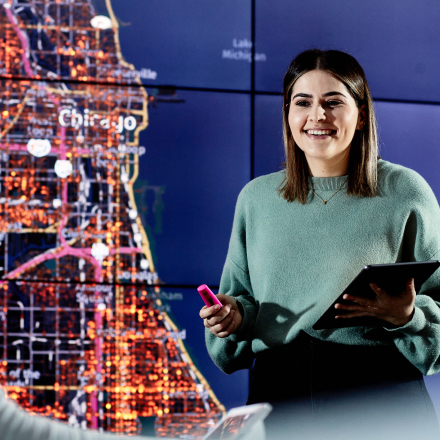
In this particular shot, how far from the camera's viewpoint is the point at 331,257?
1.25 m

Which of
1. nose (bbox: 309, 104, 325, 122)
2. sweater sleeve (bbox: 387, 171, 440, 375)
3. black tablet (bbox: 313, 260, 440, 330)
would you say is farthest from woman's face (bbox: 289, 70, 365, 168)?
black tablet (bbox: 313, 260, 440, 330)

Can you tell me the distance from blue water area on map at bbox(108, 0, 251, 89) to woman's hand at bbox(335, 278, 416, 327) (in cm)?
136

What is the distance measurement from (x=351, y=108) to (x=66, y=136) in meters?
1.22

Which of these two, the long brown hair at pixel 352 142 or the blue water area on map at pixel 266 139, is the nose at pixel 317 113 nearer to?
the long brown hair at pixel 352 142

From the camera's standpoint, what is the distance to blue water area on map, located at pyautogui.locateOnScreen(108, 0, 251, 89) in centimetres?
217

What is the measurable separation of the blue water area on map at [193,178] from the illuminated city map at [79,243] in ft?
0.20

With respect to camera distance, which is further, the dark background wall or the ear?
the dark background wall

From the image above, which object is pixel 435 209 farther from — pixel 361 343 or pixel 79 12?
pixel 79 12

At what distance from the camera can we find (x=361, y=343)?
1179 millimetres

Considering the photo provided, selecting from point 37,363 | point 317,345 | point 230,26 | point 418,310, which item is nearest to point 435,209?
point 418,310

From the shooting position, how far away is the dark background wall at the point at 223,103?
2.15 m

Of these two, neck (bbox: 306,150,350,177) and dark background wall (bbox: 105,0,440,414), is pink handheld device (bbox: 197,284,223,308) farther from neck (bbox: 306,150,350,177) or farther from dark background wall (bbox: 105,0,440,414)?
dark background wall (bbox: 105,0,440,414)

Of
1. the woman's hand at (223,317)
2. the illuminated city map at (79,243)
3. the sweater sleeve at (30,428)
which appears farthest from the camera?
the illuminated city map at (79,243)

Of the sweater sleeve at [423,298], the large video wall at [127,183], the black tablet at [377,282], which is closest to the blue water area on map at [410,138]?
the large video wall at [127,183]
